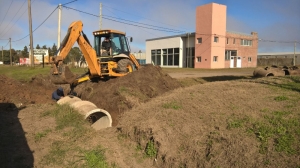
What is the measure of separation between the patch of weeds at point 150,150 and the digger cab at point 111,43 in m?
6.86

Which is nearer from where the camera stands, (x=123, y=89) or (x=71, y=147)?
(x=71, y=147)

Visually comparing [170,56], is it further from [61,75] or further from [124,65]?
[61,75]

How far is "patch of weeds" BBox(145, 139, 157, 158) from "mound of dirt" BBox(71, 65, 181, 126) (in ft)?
9.79

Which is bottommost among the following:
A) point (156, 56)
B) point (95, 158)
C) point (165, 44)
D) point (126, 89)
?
point (95, 158)

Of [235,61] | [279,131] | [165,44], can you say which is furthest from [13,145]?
[165,44]

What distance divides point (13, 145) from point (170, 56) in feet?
144

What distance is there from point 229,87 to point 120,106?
3798 mm

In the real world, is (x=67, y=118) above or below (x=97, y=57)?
below

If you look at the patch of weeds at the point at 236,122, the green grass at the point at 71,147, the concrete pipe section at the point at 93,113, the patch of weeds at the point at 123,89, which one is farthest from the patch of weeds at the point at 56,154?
the patch of weeds at the point at 123,89

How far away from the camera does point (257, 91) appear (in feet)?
23.9

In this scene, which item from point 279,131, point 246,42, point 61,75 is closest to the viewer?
point 279,131

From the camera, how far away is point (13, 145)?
5535 mm

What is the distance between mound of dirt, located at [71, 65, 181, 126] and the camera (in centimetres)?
927

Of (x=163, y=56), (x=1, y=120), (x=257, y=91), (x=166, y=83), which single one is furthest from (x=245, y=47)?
(x=1, y=120)
